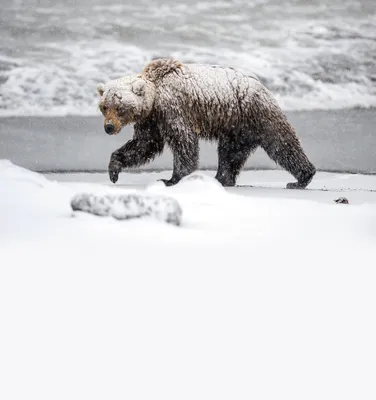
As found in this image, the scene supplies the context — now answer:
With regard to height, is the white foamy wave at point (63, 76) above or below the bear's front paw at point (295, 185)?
above

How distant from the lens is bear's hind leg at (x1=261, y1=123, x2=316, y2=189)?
3.61 m

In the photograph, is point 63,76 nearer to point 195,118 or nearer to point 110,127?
point 110,127

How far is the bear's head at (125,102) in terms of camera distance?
3.29m

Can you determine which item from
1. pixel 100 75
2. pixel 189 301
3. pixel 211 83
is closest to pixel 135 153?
pixel 211 83

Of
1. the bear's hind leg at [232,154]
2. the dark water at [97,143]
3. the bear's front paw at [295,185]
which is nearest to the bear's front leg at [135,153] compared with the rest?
A: the dark water at [97,143]

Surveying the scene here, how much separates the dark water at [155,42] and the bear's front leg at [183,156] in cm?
84

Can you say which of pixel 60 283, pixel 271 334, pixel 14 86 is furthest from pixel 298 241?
pixel 14 86

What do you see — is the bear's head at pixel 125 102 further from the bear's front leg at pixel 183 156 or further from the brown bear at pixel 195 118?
the bear's front leg at pixel 183 156

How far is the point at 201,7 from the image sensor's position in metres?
4.02

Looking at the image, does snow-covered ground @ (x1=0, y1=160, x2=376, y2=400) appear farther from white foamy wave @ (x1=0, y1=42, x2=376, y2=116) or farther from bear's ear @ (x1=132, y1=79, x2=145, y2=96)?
white foamy wave @ (x1=0, y1=42, x2=376, y2=116)

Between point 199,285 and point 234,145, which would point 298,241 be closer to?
point 199,285

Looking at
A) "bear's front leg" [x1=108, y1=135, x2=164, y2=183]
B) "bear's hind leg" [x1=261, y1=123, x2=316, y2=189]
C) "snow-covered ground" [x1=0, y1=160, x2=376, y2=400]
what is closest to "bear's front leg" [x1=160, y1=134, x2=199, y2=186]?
"bear's front leg" [x1=108, y1=135, x2=164, y2=183]

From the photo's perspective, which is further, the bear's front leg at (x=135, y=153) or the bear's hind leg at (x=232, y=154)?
the bear's hind leg at (x=232, y=154)

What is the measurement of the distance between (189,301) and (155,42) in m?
2.54
